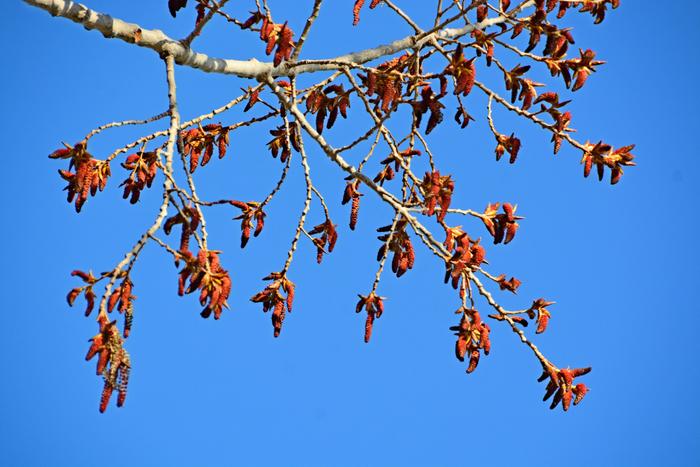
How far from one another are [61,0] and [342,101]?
1096 millimetres

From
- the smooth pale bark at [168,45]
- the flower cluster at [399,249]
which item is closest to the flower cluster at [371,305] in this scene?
the flower cluster at [399,249]

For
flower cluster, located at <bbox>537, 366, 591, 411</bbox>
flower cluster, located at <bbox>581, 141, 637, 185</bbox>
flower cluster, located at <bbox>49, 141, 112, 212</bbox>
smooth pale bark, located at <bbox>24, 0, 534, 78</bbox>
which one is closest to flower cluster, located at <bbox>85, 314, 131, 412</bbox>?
flower cluster, located at <bbox>49, 141, 112, 212</bbox>

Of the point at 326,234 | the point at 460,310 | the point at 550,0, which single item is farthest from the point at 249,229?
the point at 550,0

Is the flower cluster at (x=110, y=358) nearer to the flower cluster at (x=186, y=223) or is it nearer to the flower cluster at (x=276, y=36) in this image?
the flower cluster at (x=186, y=223)

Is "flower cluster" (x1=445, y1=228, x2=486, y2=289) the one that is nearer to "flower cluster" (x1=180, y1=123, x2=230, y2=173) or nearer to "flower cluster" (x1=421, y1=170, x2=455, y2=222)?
"flower cluster" (x1=421, y1=170, x2=455, y2=222)

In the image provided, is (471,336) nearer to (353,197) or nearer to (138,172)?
(353,197)

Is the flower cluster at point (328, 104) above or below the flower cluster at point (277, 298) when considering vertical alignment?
above

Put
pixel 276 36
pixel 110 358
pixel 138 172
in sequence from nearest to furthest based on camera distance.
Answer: pixel 110 358 < pixel 276 36 < pixel 138 172

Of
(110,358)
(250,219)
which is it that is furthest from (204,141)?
(110,358)

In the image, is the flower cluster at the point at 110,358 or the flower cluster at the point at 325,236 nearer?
the flower cluster at the point at 110,358

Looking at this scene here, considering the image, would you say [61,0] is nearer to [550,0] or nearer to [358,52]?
[358,52]

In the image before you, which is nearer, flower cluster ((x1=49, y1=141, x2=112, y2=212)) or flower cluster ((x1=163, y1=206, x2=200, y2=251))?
flower cluster ((x1=163, y1=206, x2=200, y2=251))

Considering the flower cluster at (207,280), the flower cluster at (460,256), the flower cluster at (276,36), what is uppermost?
the flower cluster at (276,36)

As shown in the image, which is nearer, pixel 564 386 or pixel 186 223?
pixel 186 223
